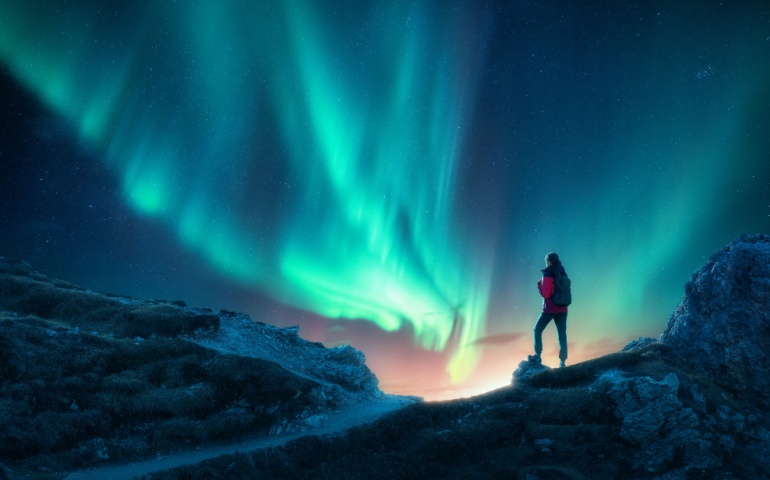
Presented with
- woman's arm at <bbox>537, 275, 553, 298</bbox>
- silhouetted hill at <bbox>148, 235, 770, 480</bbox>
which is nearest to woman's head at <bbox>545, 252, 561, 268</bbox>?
woman's arm at <bbox>537, 275, 553, 298</bbox>

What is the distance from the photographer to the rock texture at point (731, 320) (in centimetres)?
2142

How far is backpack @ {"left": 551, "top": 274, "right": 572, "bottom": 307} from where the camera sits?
2616 cm

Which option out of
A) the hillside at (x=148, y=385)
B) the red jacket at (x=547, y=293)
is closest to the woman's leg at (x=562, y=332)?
the red jacket at (x=547, y=293)

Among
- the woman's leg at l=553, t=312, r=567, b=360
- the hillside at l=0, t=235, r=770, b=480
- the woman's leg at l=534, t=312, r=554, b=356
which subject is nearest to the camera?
the hillside at l=0, t=235, r=770, b=480

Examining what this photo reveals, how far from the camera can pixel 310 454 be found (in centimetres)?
2000

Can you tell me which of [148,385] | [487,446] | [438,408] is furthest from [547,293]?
[148,385]

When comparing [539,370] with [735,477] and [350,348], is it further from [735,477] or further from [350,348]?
[350,348]

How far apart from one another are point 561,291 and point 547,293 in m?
0.77

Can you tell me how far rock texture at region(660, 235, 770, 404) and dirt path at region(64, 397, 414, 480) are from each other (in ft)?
49.6

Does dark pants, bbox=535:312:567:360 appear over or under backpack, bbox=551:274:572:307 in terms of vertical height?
under

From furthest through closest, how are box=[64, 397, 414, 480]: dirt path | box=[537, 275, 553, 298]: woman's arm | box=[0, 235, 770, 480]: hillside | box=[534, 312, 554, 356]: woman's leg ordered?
box=[534, 312, 554, 356]: woman's leg → box=[537, 275, 553, 298]: woman's arm → box=[64, 397, 414, 480]: dirt path → box=[0, 235, 770, 480]: hillside

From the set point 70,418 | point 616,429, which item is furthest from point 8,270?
point 616,429

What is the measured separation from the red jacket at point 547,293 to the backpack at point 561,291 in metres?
0.24

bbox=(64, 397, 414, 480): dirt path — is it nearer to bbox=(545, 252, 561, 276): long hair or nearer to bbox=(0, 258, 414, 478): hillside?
bbox=(0, 258, 414, 478): hillside
